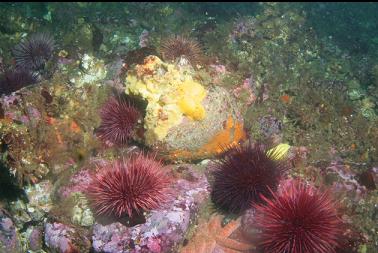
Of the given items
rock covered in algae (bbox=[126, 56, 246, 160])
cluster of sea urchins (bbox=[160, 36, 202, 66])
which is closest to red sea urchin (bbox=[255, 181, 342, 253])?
rock covered in algae (bbox=[126, 56, 246, 160])

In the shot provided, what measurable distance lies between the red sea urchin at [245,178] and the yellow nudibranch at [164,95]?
3.96ft

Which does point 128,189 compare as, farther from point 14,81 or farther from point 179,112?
point 14,81

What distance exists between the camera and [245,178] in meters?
5.22

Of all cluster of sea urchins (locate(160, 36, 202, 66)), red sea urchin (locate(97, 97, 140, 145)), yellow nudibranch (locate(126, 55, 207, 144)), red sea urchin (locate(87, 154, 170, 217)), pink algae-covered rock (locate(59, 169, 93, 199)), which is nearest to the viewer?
red sea urchin (locate(87, 154, 170, 217))

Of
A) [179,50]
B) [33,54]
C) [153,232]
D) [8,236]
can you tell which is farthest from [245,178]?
[33,54]

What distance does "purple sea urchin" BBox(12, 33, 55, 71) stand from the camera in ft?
29.6

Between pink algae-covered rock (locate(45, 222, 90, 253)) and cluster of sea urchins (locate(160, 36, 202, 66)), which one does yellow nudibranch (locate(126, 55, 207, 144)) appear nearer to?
cluster of sea urchins (locate(160, 36, 202, 66))

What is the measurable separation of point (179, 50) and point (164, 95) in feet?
6.65

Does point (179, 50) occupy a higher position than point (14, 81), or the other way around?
point (179, 50)

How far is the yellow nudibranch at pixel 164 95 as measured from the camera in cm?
614

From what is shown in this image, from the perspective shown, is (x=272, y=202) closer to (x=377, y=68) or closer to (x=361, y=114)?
(x=361, y=114)

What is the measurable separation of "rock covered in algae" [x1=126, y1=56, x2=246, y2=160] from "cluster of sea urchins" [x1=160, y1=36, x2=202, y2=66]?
122 cm

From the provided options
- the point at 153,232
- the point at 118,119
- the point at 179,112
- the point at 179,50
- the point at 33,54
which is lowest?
the point at 153,232

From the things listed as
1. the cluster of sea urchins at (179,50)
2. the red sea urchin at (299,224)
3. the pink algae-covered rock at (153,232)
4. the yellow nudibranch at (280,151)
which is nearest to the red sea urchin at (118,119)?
the pink algae-covered rock at (153,232)
